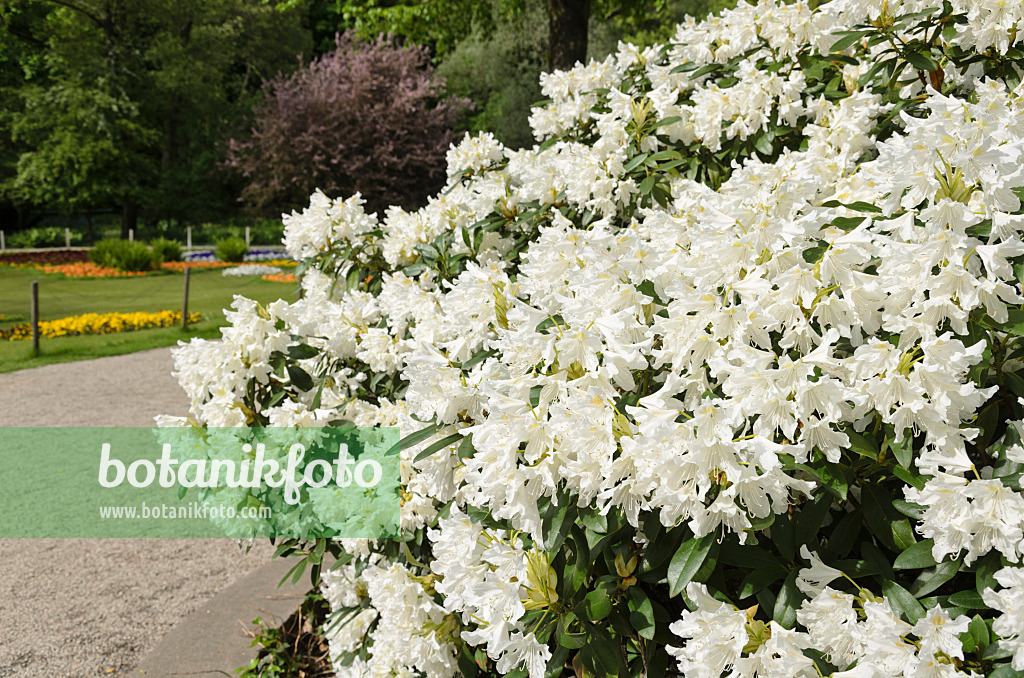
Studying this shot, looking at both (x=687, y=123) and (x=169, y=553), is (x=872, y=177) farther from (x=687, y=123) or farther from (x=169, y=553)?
(x=169, y=553)

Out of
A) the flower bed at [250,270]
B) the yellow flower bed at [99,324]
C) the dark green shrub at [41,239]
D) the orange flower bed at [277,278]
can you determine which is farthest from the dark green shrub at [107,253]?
the dark green shrub at [41,239]

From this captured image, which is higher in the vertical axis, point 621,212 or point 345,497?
point 621,212

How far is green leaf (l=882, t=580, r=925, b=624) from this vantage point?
113 cm

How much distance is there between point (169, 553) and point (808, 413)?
3.87m

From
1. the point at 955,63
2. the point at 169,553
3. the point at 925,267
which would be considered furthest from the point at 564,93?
the point at 169,553

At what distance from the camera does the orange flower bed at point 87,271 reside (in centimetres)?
1678

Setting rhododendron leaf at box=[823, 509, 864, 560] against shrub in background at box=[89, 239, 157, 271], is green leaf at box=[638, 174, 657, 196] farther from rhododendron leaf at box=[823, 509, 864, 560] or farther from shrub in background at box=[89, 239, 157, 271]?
shrub in background at box=[89, 239, 157, 271]

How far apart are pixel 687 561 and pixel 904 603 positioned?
1.12 ft

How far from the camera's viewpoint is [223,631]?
9.45 feet

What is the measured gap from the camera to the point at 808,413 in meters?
1.12

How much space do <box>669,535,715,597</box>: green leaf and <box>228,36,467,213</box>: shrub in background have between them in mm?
15573

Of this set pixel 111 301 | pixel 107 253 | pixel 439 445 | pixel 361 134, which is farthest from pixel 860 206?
pixel 107 253

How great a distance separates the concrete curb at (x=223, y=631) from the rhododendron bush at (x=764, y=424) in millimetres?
986

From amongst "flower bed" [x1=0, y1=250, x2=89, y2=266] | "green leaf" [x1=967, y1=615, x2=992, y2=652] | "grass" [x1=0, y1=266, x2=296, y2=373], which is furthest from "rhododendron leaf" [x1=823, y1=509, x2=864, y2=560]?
"flower bed" [x1=0, y1=250, x2=89, y2=266]
